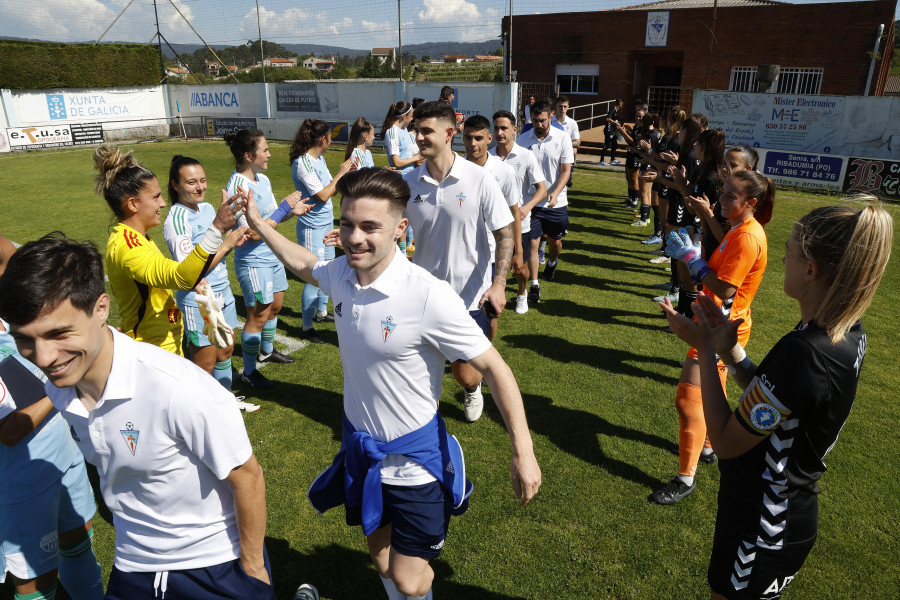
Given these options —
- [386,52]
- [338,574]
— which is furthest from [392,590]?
[386,52]

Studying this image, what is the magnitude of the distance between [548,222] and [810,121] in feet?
43.7

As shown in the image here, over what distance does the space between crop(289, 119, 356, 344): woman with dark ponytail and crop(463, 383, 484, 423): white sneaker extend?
252cm

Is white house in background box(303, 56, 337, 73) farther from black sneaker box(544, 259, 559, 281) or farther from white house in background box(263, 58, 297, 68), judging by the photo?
black sneaker box(544, 259, 559, 281)

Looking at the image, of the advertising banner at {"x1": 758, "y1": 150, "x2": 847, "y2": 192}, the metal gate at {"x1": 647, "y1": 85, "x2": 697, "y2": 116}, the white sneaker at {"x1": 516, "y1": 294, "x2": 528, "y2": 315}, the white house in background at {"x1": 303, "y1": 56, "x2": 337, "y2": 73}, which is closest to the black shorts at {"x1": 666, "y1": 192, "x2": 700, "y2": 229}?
the white sneaker at {"x1": 516, "y1": 294, "x2": 528, "y2": 315}

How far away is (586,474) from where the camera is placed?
15.1ft

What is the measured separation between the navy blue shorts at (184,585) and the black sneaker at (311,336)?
4.92 meters

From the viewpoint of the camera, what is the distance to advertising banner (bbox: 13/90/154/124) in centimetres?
2744

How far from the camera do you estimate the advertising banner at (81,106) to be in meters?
27.4

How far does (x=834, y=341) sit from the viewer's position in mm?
2078

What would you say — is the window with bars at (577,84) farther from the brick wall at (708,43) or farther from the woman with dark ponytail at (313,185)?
the woman with dark ponytail at (313,185)

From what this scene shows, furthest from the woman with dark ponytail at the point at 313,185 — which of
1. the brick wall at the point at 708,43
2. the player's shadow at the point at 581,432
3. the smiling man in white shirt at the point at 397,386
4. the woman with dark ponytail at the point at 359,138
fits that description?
the brick wall at the point at 708,43

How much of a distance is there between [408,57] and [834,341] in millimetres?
28276

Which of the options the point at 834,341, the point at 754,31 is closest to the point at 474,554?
the point at 834,341

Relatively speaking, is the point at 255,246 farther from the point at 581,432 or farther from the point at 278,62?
the point at 278,62
